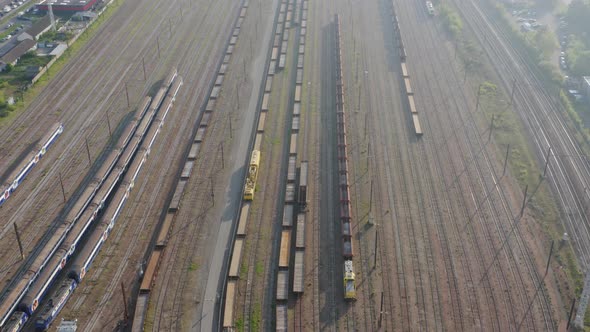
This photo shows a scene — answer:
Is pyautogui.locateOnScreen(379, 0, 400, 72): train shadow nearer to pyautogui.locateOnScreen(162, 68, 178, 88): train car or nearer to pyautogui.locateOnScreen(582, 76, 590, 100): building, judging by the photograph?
pyautogui.locateOnScreen(582, 76, 590, 100): building

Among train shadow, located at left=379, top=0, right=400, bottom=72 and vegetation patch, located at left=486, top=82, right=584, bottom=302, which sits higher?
vegetation patch, located at left=486, top=82, right=584, bottom=302

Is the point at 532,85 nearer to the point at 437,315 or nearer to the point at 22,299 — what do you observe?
the point at 437,315

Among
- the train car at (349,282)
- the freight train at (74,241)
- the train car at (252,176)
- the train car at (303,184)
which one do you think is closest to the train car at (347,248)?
the train car at (349,282)

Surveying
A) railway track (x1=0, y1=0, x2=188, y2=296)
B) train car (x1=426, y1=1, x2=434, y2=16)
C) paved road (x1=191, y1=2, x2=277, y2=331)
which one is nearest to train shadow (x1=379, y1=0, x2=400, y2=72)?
train car (x1=426, y1=1, x2=434, y2=16)

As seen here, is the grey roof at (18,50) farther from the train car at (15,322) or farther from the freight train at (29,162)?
the train car at (15,322)

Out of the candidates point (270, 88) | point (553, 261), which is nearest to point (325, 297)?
point (553, 261)
